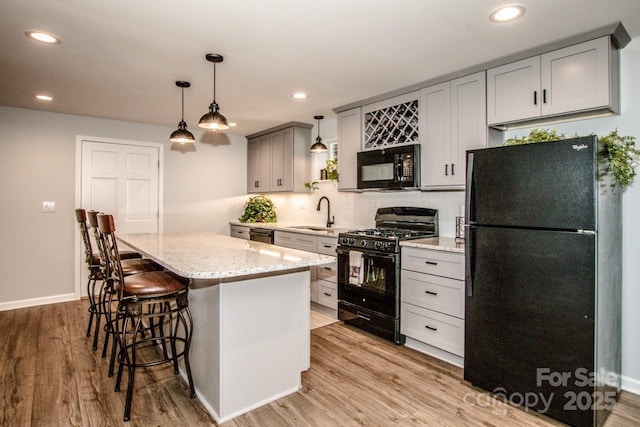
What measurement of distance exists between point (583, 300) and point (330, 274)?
2.41 metres

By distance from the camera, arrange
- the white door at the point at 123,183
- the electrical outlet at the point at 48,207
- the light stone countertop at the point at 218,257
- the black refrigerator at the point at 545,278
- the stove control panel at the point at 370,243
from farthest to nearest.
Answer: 1. the white door at the point at 123,183
2. the electrical outlet at the point at 48,207
3. the stove control panel at the point at 370,243
4. the black refrigerator at the point at 545,278
5. the light stone countertop at the point at 218,257

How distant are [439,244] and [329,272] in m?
1.37

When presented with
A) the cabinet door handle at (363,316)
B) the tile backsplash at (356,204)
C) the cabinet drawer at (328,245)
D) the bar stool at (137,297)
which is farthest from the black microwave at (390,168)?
the bar stool at (137,297)

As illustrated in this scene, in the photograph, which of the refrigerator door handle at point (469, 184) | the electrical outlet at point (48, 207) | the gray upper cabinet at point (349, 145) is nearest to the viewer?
the refrigerator door handle at point (469, 184)

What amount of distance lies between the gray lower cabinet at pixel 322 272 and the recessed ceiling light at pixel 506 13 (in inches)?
93.3

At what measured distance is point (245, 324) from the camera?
2068 mm

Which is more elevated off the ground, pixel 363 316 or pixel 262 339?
pixel 262 339

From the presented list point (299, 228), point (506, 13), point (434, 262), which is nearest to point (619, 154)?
point (506, 13)

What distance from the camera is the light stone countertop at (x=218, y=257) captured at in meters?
1.77

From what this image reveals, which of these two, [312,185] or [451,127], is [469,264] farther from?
[312,185]

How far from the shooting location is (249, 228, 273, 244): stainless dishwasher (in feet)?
15.8

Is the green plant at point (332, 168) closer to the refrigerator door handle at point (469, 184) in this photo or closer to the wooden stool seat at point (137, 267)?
the refrigerator door handle at point (469, 184)

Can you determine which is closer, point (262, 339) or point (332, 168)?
point (262, 339)

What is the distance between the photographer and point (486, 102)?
2846 millimetres
